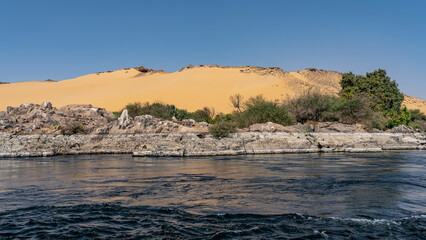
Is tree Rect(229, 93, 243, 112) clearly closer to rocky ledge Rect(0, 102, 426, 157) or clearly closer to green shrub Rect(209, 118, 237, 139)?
rocky ledge Rect(0, 102, 426, 157)

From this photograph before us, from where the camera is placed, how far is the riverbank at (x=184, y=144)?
19.8m

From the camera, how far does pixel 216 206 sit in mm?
6590

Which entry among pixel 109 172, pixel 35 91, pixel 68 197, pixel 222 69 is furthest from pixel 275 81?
pixel 68 197

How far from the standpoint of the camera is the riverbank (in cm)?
1975

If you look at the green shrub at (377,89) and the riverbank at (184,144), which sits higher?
the green shrub at (377,89)

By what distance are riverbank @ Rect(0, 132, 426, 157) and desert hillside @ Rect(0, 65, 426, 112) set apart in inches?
1405

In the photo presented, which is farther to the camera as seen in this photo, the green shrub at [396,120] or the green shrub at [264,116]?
the green shrub at [396,120]

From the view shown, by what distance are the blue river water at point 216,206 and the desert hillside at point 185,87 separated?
155ft

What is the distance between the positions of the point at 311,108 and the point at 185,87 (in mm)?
39881

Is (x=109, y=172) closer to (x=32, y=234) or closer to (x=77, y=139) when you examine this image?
(x=32, y=234)

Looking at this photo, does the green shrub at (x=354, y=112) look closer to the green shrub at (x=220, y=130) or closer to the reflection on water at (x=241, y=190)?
the green shrub at (x=220, y=130)

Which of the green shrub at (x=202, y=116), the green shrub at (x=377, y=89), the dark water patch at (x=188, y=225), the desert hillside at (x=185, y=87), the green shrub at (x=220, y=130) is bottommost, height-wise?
the dark water patch at (x=188, y=225)

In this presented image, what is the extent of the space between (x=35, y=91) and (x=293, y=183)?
248 feet

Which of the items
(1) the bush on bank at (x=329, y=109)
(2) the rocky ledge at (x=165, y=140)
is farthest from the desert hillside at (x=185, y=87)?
(2) the rocky ledge at (x=165, y=140)
